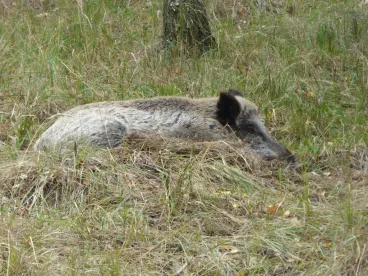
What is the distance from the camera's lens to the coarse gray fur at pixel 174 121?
739cm

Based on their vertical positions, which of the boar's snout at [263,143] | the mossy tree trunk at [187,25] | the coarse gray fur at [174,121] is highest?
the mossy tree trunk at [187,25]

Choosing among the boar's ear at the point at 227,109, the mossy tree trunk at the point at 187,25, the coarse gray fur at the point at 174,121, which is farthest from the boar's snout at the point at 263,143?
the mossy tree trunk at the point at 187,25

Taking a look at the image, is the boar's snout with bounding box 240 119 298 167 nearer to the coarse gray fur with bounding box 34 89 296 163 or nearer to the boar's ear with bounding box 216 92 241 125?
the coarse gray fur with bounding box 34 89 296 163

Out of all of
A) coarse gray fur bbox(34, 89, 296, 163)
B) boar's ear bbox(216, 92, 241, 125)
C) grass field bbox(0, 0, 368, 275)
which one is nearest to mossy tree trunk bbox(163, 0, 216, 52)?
grass field bbox(0, 0, 368, 275)

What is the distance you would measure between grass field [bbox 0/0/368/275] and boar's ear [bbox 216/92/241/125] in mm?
646

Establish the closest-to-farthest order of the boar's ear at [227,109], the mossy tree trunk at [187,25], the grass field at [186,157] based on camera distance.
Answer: the grass field at [186,157]
the boar's ear at [227,109]
the mossy tree trunk at [187,25]

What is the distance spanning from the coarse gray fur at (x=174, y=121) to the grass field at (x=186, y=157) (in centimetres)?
38

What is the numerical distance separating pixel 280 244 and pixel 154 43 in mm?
5415

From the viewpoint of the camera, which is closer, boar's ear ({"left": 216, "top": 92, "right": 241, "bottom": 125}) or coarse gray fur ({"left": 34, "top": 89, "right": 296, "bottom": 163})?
coarse gray fur ({"left": 34, "top": 89, "right": 296, "bottom": 163})

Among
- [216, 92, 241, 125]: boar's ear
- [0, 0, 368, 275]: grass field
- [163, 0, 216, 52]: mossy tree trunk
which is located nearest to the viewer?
[0, 0, 368, 275]: grass field

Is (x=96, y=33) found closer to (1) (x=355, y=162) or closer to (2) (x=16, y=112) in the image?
(2) (x=16, y=112)

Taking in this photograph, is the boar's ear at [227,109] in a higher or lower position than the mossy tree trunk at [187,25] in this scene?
lower

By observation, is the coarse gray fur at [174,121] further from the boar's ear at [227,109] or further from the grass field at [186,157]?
the grass field at [186,157]

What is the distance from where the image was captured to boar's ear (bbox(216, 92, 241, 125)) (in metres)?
7.69
